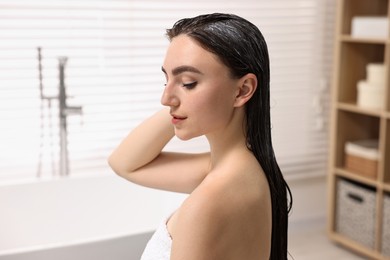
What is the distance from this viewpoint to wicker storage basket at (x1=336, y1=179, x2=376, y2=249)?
10.0ft

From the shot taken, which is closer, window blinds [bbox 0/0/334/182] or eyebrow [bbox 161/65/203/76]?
eyebrow [bbox 161/65/203/76]

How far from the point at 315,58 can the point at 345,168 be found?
0.69 metres

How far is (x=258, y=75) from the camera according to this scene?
3.23 feet

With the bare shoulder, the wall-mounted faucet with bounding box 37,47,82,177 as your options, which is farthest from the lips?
the wall-mounted faucet with bounding box 37,47,82,177

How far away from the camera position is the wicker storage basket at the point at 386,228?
294cm

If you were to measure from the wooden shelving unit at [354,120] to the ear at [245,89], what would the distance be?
2082mm

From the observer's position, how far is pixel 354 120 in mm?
3299

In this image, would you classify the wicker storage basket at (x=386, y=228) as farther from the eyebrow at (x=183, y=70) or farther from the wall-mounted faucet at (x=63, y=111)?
the eyebrow at (x=183, y=70)

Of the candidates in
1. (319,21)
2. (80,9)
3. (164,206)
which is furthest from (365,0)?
(164,206)

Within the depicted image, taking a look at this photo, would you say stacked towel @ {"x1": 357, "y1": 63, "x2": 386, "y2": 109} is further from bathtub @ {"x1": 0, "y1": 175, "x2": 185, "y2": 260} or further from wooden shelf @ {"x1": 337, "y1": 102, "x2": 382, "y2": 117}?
bathtub @ {"x1": 0, "y1": 175, "x2": 185, "y2": 260}

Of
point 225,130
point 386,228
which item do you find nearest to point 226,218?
point 225,130

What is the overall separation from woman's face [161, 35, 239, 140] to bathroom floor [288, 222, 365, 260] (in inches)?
86.2

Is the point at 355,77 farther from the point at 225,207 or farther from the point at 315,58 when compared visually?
the point at 225,207

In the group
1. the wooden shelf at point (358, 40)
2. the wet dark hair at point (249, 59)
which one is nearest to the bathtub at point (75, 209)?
the wet dark hair at point (249, 59)
